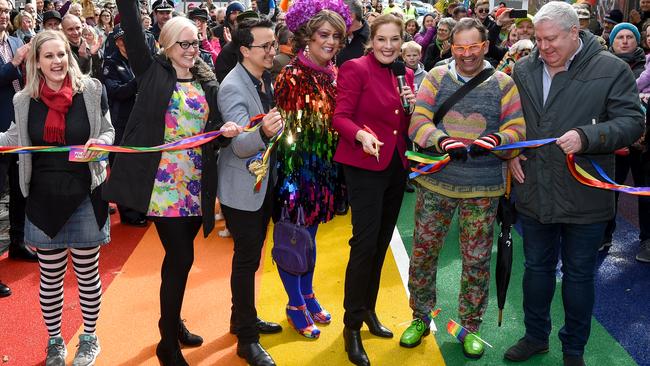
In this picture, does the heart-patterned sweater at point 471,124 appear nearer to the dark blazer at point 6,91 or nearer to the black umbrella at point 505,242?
the black umbrella at point 505,242

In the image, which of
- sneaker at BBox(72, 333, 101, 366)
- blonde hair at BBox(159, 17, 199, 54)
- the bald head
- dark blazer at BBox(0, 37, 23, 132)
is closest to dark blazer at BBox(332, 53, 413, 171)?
blonde hair at BBox(159, 17, 199, 54)

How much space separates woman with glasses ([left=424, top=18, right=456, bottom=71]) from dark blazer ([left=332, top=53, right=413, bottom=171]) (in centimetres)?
563

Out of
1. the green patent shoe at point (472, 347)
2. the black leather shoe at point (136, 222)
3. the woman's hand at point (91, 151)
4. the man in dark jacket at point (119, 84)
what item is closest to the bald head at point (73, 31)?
the man in dark jacket at point (119, 84)

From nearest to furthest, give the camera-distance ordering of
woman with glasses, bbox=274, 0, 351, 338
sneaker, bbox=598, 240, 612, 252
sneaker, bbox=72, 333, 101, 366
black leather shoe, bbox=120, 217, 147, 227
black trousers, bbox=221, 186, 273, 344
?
black trousers, bbox=221, 186, 273, 344, woman with glasses, bbox=274, 0, 351, 338, sneaker, bbox=72, 333, 101, 366, sneaker, bbox=598, 240, 612, 252, black leather shoe, bbox=120, 217, 147, 227

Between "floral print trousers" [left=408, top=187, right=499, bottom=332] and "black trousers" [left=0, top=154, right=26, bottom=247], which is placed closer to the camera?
"floral print trousers" [left=408, top=187, right=499, bottom=332]

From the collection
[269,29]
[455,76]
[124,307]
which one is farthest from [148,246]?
[455,76]

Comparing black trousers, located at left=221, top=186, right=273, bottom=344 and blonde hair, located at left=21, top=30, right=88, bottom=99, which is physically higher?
blonde hair, located at left=21, top=30, right=88, bottom=99

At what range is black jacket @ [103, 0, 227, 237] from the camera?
3.49 metres

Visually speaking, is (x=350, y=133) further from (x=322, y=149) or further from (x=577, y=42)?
(x=577, y=42)

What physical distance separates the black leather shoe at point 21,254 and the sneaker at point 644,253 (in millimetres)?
5697

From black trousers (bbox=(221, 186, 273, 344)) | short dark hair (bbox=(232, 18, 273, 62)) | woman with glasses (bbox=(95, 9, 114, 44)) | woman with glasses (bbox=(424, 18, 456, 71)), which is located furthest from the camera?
woman with glasses (bbox=(95, 9, 114, 44))

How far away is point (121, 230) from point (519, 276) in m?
4.20

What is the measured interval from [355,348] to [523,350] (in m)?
1.13

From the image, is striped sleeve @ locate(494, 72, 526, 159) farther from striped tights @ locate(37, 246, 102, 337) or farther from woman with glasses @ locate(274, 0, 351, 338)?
striped tights @ locate(37, 246, 102, 337)
